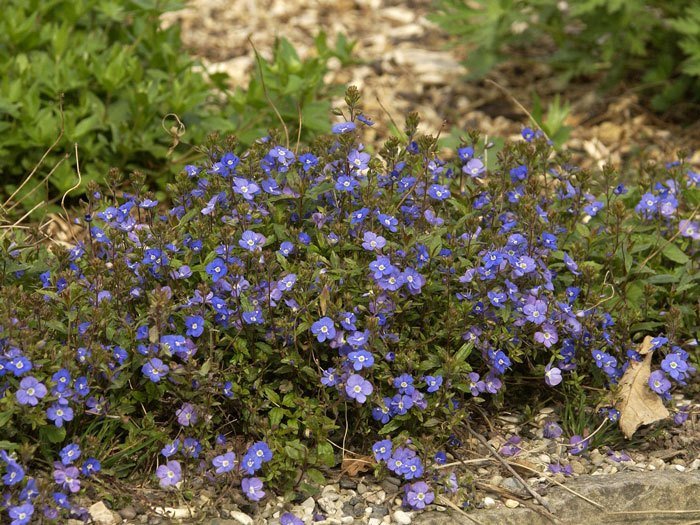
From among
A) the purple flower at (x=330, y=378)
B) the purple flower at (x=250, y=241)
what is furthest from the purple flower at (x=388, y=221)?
the purple flower at (x=330, y=378)

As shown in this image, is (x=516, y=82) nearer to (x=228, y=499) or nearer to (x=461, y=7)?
(x=461, y=7)

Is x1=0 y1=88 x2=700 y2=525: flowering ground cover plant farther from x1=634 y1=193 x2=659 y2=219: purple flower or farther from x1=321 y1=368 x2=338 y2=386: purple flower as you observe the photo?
x1=634 y1=193 x2=659 y2=219: purple flower

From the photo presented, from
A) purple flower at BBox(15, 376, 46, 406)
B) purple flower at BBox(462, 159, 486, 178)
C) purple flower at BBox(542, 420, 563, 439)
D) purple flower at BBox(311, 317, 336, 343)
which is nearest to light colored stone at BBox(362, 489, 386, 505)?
purple flower at BBox(311, 317, 336, 343)

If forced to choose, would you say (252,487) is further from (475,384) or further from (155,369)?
(475,384)

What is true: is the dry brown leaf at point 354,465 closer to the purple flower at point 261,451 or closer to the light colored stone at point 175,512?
the purple flower at point 261,451

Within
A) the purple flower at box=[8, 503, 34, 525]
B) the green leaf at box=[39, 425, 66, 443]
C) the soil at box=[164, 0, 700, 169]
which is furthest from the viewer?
the soil at box=[164, 0, 700, 169]

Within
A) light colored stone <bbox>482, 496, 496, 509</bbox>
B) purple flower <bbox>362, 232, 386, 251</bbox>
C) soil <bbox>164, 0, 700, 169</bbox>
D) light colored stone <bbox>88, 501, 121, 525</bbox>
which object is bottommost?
soil <bbox>164, 0, 700, 169</bbox>
